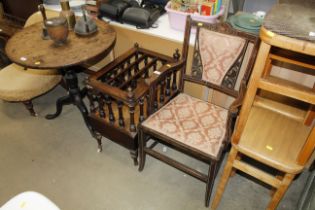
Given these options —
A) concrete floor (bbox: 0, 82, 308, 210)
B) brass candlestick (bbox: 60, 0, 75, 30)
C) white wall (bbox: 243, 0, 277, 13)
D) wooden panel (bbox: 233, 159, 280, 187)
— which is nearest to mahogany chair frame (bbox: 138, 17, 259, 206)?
wooden panel (bbox: 233, 159, 280, 187)

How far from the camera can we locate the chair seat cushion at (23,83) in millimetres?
2033

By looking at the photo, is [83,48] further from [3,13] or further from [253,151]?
[3,13]

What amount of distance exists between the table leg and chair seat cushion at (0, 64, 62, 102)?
0.66 feet

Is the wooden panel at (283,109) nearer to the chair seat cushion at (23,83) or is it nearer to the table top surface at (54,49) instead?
the table top surface at (54,49)

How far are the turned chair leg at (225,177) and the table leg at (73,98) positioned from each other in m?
1.05

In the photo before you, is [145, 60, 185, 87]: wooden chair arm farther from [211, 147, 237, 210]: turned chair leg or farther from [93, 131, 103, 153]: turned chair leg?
[93, 131, 103, 153]: turned chair leg

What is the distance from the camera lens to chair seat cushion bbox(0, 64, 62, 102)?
2033mm

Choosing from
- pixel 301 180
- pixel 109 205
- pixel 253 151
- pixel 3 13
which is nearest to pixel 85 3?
pixel 3 13

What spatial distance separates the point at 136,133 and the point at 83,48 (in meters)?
0.66

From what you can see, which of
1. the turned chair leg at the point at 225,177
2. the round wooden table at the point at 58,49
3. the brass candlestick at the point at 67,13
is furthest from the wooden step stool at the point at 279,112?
the brass candlestick at the point at 67,13

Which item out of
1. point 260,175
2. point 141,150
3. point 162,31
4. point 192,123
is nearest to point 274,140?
point 260,175

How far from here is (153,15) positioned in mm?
1946

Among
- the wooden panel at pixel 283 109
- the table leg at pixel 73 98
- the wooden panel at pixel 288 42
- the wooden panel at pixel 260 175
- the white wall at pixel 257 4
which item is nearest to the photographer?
the wooden panel at pixel 288 42

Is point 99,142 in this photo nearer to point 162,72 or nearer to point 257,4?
point 162,72
